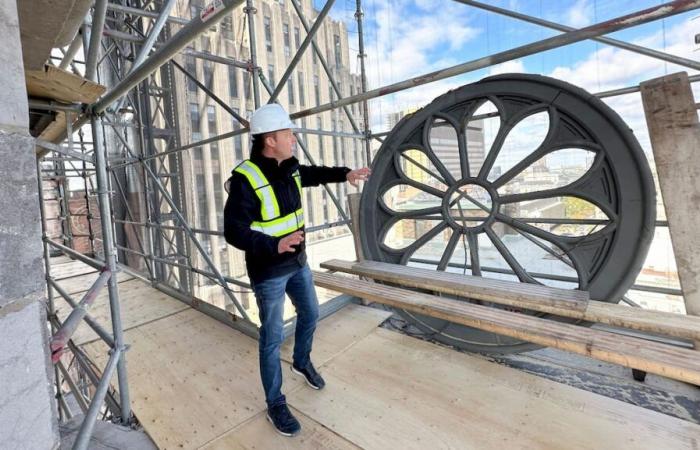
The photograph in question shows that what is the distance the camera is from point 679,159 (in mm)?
1953

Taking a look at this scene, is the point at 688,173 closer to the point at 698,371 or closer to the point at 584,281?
the point at 584,281

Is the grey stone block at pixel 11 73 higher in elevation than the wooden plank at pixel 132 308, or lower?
higher

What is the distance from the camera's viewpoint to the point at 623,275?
220 centimetres

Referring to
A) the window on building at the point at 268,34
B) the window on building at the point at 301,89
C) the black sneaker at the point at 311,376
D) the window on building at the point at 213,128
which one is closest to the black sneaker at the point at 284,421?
the black sneaker at the point at 311,376

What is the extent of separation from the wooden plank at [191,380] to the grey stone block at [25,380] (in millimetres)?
1338

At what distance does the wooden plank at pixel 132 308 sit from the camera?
3.76 meters

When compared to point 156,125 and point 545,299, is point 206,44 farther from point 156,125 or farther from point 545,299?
point 545,299

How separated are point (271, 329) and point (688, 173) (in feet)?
8.00

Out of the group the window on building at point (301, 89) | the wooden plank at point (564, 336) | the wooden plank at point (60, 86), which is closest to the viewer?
the wooden plank at point (60, 86)

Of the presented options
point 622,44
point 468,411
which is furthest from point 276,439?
point 622,44

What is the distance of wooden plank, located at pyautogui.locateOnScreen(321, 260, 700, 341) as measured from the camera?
1850 mm

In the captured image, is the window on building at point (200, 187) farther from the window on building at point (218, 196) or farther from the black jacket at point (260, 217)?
the black jacket at point (260, 217)

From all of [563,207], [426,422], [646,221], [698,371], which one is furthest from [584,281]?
[426,422]

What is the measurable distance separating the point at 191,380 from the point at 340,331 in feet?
4.12
